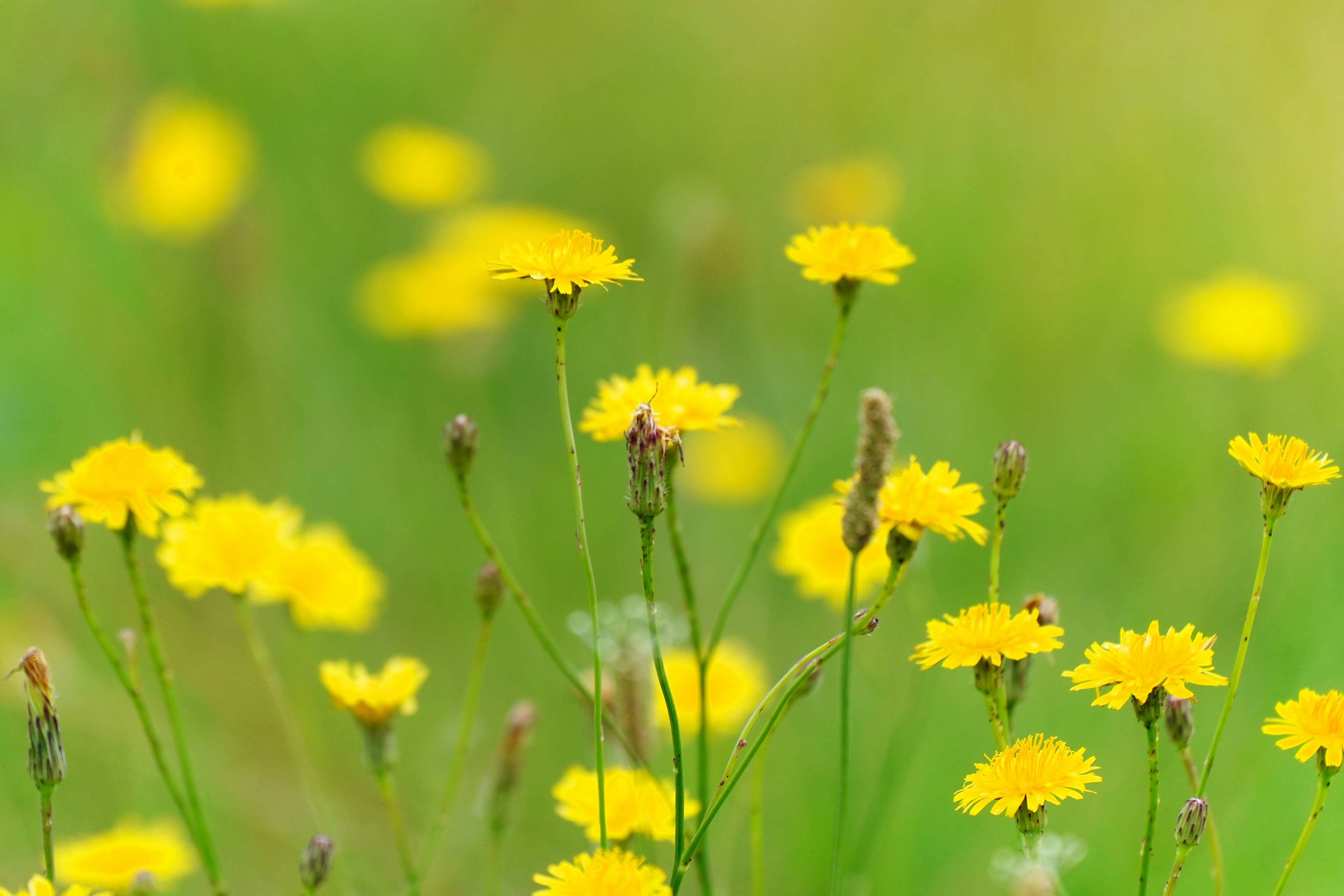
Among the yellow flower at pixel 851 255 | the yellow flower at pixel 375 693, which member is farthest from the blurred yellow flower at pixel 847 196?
the yellow flower at pixel 375 693

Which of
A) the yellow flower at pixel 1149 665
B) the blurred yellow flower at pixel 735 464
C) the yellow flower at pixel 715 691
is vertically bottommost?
the yellow flower at pixel 1149 665

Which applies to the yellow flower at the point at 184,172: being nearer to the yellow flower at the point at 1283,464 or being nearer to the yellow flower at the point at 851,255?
the yellow flower at the point at 851,255

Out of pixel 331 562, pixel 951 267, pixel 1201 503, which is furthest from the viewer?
pixel 951 267

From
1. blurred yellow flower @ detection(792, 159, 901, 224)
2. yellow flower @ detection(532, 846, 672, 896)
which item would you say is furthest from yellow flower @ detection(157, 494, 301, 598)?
blurred yellow flower @ detection(792, 159, 901, 224)

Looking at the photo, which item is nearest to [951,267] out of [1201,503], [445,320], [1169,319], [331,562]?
[1169,319]

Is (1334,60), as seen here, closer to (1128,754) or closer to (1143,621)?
(1143,621)

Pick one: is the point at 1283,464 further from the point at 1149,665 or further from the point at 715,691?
the point at 715,691

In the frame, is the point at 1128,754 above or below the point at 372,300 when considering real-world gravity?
below

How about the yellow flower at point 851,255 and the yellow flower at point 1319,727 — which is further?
the yellow flower at point 851,255
